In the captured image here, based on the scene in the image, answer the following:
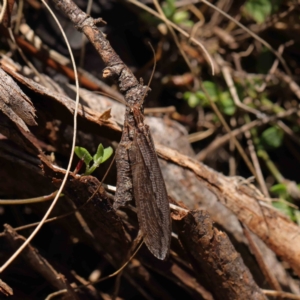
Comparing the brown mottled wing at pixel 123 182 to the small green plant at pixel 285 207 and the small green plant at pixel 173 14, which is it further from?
the small green plant at pixel 173 14

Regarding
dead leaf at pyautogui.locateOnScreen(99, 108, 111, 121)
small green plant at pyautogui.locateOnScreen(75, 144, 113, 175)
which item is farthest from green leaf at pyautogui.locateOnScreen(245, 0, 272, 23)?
small green plant at pyautogui.locateOnScreen(75, 144, 113, 175)

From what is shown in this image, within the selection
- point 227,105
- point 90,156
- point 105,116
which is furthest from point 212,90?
point 90,156

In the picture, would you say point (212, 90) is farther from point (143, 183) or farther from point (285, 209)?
point (143, 183)

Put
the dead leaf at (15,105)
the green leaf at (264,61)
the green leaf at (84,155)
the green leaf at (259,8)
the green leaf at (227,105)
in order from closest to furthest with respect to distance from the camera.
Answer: the dead leaf at (15,105) < the green leaf at (84,155) < the green leaf at (259,8) < the green leaf at (227,105) < the green leaf at (264,61)

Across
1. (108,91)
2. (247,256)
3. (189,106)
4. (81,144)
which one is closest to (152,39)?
(189,106)

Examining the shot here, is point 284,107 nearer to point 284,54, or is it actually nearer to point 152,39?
point 284,54

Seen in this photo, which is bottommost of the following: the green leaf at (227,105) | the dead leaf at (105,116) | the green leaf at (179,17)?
the green leaf at (227,105)

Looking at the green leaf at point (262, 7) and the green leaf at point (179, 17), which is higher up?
the green leaf at point (262, 7)

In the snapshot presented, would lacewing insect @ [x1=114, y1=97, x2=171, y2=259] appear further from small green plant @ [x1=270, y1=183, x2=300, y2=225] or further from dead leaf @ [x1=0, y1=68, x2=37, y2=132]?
small green plant @ [x1=270, y1=183, x2=300, y2=225]

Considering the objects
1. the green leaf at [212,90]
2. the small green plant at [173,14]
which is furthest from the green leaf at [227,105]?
the small green plant at [173,14]
